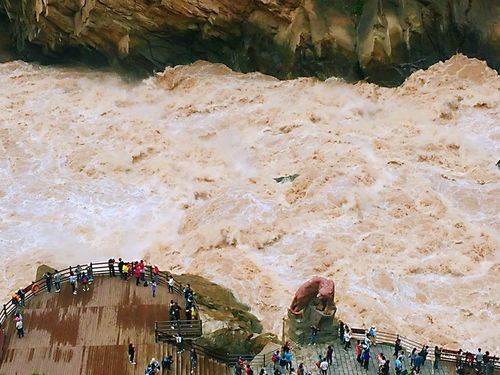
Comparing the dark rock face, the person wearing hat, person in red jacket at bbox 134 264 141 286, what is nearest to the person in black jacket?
person in red jacket at bbox 134 264 141 286

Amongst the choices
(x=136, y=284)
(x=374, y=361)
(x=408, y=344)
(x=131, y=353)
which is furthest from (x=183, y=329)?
(x=408, y=344)

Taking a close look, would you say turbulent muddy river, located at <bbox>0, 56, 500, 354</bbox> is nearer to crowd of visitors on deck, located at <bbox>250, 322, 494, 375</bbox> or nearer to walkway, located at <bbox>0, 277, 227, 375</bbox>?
crowd of visitors on deck, located at <bbox>250, 322, 494, 375</bbox>

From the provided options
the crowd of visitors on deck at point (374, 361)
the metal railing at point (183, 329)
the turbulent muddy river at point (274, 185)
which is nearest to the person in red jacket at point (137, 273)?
the metal railing at point (183, 329)

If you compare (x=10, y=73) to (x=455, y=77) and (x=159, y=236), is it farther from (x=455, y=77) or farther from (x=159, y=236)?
(x=455, y=77)

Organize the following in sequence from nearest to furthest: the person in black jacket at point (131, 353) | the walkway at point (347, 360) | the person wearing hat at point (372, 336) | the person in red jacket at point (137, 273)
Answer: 1. the person in black jacket at point (131, 353)
2. the walkway at point (347, 360)
3. the person wearing hat at point (372, 336)
4. the person in red jacket at point (137, 273)

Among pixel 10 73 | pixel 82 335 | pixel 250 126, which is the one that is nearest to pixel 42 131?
pixel 10 73

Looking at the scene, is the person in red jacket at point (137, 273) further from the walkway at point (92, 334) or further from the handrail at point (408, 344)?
the handrail at point (408, 344)

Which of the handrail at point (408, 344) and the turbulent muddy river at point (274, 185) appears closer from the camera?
the handrail at point (408, 344)
